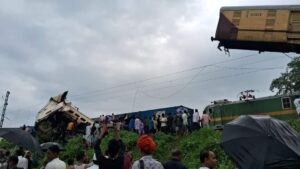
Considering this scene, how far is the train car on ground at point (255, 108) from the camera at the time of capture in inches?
730

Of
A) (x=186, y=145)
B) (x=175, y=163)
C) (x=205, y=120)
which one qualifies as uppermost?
(x=205, y=120)

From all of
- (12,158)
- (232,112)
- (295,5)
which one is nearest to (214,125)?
(232,112)

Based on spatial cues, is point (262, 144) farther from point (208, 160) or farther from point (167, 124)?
point (167, 124)

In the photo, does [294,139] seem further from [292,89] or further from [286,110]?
[292,89]

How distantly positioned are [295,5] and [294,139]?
14.4 m

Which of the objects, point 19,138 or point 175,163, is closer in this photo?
point 175,163

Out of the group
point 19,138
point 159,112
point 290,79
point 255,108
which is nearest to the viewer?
point 19,138

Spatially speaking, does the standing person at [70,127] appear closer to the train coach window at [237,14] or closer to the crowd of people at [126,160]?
the train coach window at [237,14]

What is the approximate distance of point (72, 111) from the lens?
22.7 m

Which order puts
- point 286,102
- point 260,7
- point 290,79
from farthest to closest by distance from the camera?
point 290,79
point 286,102
point 260,7

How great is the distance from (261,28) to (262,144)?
14010 mm

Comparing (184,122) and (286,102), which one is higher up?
(286,102)

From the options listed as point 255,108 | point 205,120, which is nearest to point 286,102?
point 255,108

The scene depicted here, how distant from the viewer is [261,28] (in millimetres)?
16969
